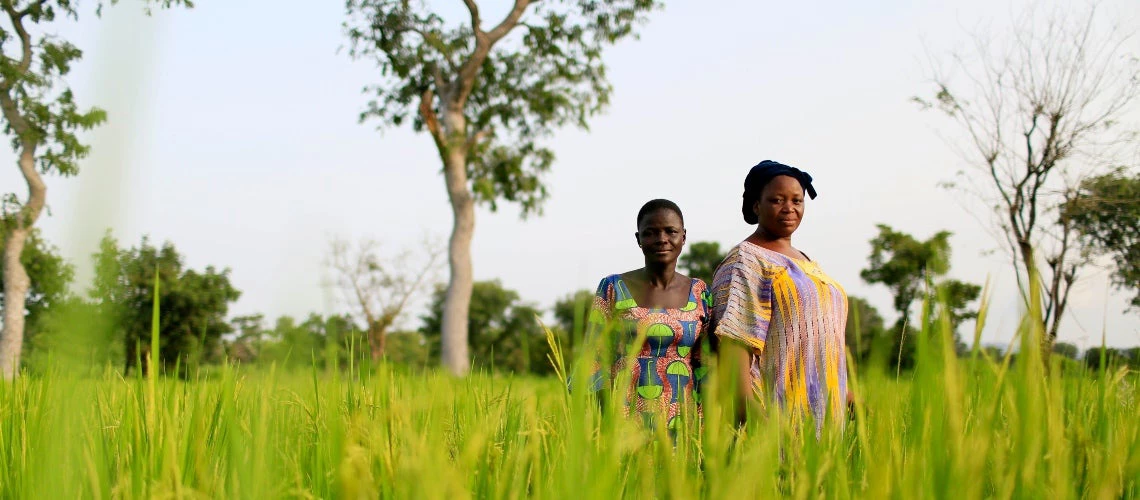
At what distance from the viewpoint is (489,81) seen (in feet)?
60.7

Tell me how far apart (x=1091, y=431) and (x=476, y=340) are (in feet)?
147

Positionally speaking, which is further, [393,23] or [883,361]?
[393,23]

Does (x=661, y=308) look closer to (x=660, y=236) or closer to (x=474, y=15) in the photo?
(x=660, y=236)

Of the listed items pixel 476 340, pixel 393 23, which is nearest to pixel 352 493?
pixel 393 23

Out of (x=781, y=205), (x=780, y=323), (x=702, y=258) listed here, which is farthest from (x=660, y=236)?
(x=702, y=258)

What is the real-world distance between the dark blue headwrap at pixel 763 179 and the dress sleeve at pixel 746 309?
0.29 m

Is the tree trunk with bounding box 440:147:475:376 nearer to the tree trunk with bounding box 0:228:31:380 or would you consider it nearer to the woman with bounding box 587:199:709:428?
the tree trunk with bounding box 0:228:31:380

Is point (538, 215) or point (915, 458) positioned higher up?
point (538, 215)

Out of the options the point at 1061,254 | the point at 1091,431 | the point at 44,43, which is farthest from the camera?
the point at 44,43

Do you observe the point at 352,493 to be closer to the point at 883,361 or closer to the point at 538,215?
the point at 883,361

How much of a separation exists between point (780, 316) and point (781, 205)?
0.33 metres

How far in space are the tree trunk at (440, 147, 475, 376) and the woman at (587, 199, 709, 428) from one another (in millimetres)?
14146

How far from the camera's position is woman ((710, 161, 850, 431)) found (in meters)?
2.51

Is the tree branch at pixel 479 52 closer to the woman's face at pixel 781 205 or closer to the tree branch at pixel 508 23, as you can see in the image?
the tree branch at pixel 508 23
